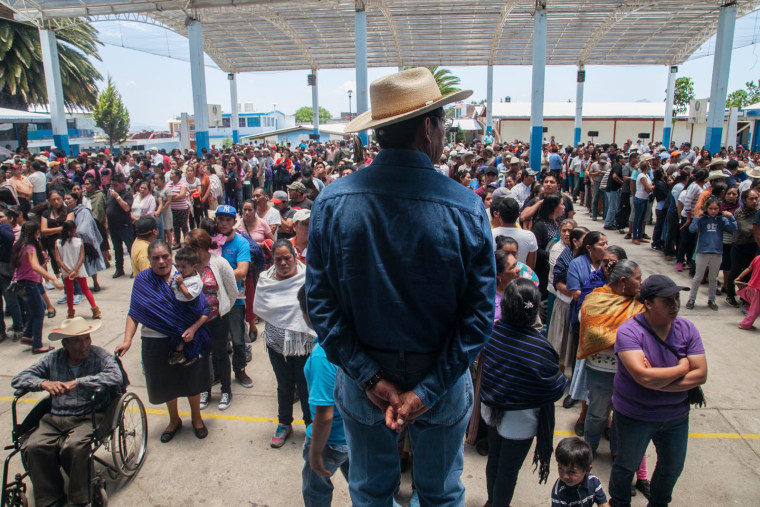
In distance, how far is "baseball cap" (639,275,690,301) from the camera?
2844 mm

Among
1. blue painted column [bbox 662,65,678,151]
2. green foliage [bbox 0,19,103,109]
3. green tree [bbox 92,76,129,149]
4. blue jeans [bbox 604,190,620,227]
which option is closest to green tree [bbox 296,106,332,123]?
green tree [bbox 92,76,129,149]

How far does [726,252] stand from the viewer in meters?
7.85

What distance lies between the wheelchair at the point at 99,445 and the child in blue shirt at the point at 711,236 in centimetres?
703

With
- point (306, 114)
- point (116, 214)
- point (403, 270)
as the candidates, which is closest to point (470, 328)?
point (403, 270)

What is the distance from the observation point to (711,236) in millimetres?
7070

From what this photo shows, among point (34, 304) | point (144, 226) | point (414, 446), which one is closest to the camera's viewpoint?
point (414, 446)

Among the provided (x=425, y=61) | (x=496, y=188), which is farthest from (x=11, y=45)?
(x=496, y=188)

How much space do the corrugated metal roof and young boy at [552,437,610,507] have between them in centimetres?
4044

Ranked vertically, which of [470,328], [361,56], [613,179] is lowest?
[613,179]

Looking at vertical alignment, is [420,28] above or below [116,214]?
above

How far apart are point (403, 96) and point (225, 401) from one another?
4.06 meters

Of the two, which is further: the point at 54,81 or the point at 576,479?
the point at 54,81

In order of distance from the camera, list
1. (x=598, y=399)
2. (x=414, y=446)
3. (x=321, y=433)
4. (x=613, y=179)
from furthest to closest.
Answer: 1. (x=613, y=179)
2. (x=598, y=399)
3. (x=321, y=433)
4. (x=414, y=446)

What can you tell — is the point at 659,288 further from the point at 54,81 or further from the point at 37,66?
the point at 37,66
